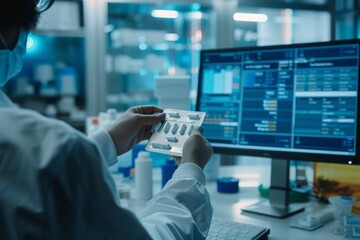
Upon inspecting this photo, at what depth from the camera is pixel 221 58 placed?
1311mm

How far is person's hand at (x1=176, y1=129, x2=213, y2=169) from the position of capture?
0.85 metres

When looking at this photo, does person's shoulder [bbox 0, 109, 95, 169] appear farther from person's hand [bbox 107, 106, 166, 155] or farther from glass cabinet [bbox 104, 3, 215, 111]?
glass cabinet [bbox 104, 3, 215, 111]

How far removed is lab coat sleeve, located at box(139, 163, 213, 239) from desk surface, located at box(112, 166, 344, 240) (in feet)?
1.00

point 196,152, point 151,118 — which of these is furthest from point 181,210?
point 151,118

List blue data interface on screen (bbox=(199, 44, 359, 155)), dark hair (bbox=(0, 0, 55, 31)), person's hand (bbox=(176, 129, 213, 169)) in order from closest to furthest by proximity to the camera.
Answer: dark hair (bbox=(0, 0, 55, 31))
person's hand (bbox=(176, 129, 213, 169))
blue data interface on screen (bbox=(199, 44, 359, 155))

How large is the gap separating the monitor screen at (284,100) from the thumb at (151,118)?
0.27 m

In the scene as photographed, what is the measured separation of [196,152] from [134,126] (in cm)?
30

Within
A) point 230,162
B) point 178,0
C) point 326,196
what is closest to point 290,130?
point 326,196

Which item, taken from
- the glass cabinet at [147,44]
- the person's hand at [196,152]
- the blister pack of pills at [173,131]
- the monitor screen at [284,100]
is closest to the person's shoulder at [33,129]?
the person's hand at [196,152]

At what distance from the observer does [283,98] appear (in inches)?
46.1

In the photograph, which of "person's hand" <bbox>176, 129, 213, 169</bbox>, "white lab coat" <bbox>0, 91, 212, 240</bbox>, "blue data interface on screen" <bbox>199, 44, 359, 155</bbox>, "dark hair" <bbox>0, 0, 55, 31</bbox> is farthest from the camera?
"blue data interface on screen" <bbox>199, 44, 359, 155</bbox>

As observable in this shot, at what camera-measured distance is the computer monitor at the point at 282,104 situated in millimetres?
1083

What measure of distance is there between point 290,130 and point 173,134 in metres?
0.37

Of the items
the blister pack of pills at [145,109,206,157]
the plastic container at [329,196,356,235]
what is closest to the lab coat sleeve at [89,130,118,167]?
the blister pack of pills at [145,109,206,157]
